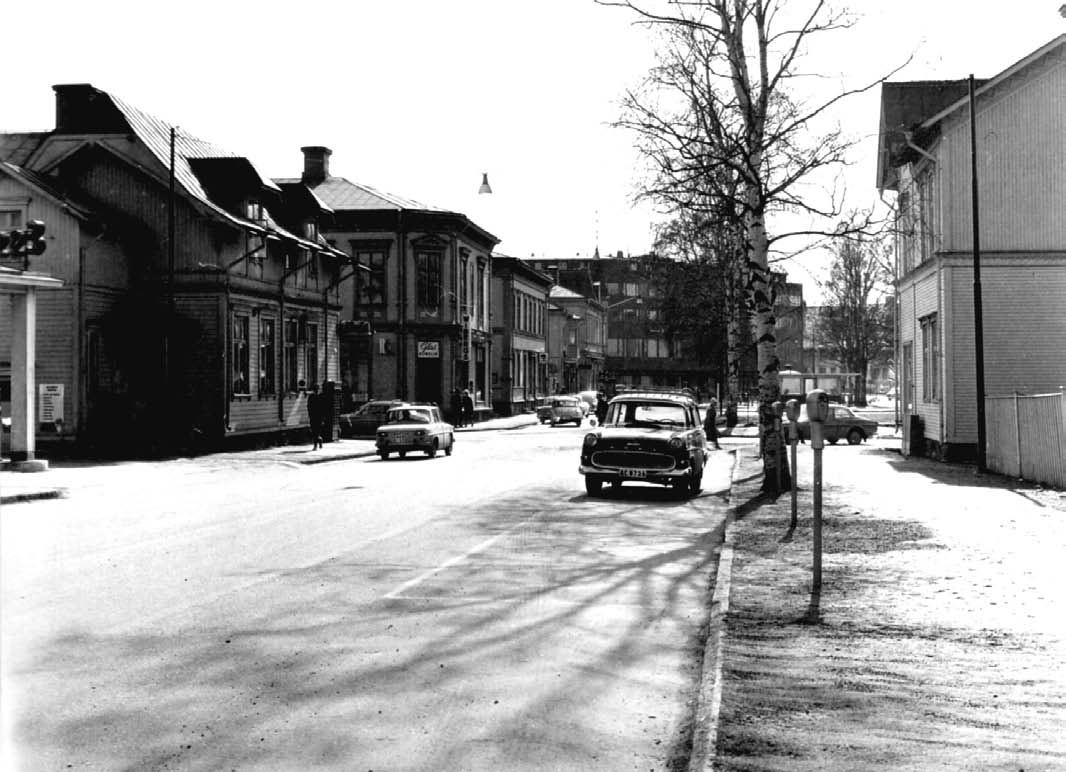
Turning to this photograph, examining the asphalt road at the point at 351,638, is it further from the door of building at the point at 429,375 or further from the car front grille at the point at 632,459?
the door of building at the point at 429,375

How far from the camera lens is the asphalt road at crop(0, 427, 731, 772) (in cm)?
590

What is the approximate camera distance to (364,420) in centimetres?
4644

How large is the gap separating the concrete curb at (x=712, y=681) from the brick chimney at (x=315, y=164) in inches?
1955

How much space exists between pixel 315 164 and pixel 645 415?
4127 cm

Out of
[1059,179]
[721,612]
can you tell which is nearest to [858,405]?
[1059,179]

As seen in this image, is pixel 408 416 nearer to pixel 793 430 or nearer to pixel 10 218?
pixel 10 218

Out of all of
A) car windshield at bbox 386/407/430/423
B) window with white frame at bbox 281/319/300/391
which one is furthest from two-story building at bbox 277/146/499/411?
car windshield at bbox 386/407/430/423

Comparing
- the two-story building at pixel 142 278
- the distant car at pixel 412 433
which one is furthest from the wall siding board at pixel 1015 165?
the two-story building at pixel 142 278

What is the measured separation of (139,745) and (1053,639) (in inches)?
235

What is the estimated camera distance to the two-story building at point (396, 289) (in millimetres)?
57312

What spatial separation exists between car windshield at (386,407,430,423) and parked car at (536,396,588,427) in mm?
27862

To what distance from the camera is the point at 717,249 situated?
1876 inches

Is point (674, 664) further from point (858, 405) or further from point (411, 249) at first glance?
point (858, 405)

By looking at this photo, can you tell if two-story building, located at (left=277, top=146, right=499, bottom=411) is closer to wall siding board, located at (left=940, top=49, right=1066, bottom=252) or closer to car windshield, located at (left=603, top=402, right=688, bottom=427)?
wall siding board, located at (left=940, top=49, right=1066, bottom=252)
